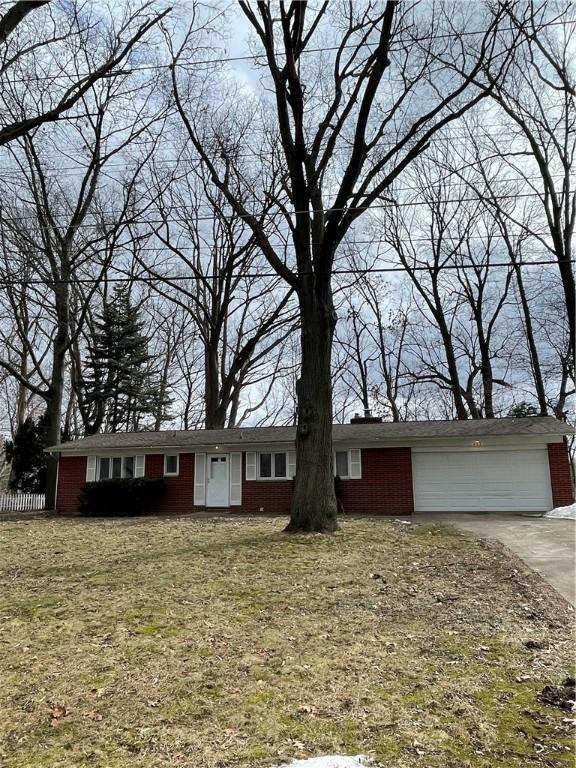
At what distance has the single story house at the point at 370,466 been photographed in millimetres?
16500

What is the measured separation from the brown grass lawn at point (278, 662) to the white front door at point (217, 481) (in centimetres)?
1077

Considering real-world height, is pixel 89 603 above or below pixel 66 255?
below

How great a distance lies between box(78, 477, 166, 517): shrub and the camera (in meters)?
18.4

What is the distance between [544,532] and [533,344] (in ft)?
50.8

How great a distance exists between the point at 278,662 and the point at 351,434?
46.6 feet

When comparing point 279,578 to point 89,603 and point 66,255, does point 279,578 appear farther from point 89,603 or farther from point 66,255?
point 66,255

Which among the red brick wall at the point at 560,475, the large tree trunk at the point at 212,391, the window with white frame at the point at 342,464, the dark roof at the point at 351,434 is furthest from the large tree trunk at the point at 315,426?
the large tree trunk at the point at 212,391

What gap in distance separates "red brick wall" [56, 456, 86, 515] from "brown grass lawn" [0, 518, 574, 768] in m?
12.8

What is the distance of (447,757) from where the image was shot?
9.01 ft

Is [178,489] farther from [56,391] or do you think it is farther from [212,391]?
[56,391]

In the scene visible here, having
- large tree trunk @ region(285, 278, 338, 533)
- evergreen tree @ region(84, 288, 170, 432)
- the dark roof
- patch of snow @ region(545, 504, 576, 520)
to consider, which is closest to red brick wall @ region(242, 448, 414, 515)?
the dark roof

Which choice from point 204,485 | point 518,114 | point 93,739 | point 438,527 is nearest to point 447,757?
point 93,739

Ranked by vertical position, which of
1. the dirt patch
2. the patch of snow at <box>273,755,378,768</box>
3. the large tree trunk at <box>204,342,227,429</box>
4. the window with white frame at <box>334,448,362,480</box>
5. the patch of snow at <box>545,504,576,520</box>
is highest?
the large tree trunk at <box>204,342,227,429</box>

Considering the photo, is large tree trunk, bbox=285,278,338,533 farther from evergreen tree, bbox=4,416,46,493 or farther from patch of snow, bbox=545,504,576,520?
evergreen tree, bbox=4,416,46,493
